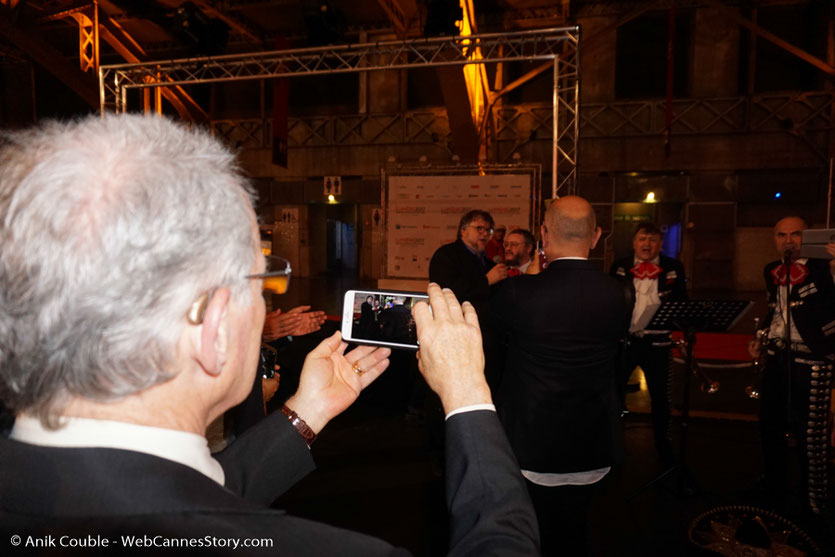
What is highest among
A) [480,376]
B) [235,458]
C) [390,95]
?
[390,95]

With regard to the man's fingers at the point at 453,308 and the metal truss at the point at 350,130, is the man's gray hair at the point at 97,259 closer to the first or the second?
the man's fingers at the point at 453,308

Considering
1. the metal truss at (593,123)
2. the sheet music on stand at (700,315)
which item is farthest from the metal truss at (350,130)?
the sheet music on stand at (700,315)

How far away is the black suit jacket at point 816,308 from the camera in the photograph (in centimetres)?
273

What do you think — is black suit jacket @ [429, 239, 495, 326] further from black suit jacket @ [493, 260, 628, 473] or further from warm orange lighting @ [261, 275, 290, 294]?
warm orange lighting @ [261, 275, 290, 294]

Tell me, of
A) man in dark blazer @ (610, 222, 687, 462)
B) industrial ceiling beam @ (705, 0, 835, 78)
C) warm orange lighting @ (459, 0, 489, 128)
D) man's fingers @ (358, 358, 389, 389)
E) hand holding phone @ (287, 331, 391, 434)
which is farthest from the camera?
industrial ceiling beam @ (705, 0, 835, 78)

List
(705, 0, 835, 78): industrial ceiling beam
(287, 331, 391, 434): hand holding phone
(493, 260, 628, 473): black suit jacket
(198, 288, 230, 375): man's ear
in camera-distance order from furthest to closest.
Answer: (705, 0, 835, 78): industrial ceiling beam → (493, 260, 628, 473): black suit jacket → (287, 331, 391, 434): hand holding phone → (198, 288, 230, 375): man's ear

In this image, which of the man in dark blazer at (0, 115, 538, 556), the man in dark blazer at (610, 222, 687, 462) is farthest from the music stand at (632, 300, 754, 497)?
the man in dark blazer at (0, 115, 538, 556)

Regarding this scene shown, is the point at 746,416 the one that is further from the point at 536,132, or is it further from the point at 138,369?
the point at 536,132

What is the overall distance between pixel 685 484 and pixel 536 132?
35.0 ft

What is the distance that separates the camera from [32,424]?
2.01 ft

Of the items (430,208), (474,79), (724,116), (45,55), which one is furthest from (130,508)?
(724,116)

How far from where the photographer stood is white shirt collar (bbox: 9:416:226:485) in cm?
59

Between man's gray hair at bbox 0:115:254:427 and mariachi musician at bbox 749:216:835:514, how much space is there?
3.11 meters

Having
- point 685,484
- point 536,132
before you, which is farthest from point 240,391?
point 536,132
